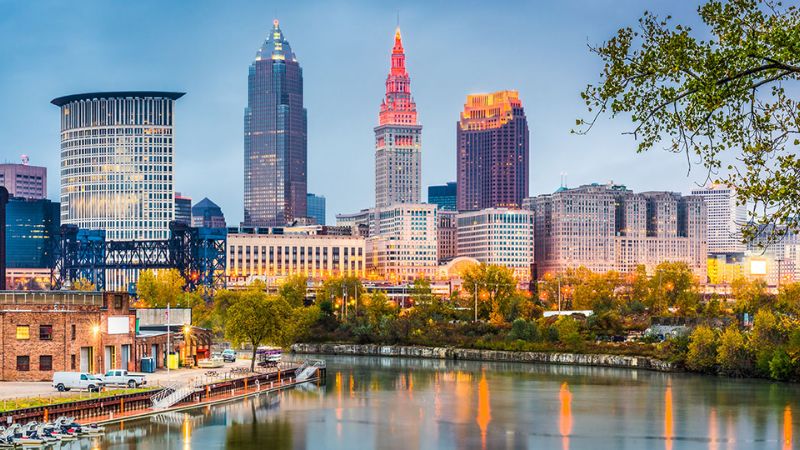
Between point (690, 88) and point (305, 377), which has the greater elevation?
point (690, 88)

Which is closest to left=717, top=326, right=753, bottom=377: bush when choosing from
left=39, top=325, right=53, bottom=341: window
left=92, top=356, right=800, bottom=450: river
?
left=92, top=356, right=800, bottom=450: river

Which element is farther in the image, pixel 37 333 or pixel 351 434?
pixel 37 333

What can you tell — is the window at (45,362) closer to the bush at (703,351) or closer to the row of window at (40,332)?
the row of window at (40,332)

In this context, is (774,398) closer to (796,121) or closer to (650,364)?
(650,364)

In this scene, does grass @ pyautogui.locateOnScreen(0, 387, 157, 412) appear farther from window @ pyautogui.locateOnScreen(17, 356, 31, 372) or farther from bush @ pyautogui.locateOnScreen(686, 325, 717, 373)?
bush @ pyautogui.locateOnScreen(686, 325, 717, 373)

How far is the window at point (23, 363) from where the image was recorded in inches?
3189

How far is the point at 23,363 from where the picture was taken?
81.1 meters

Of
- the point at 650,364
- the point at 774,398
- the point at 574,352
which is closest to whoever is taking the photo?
the point at 774,398

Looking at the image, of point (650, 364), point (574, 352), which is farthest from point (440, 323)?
point (650, 364)

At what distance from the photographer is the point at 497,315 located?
6688 inches

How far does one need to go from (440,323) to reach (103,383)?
92.7 metres

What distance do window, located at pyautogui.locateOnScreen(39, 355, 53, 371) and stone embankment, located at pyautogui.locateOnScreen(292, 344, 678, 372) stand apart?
64335mm

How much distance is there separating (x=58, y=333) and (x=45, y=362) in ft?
7.07

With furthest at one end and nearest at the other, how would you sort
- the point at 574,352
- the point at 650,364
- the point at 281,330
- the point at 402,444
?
the point at 574,352 → the point at 650,364 → the point at 281,330 → the point at 402,444
